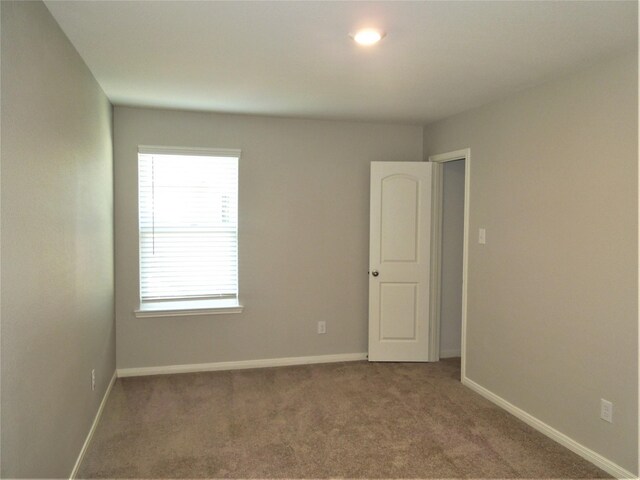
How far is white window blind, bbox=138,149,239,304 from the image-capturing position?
4.12 m

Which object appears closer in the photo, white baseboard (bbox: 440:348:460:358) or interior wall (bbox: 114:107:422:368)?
interior wall (bbox: 114:107:422:368)

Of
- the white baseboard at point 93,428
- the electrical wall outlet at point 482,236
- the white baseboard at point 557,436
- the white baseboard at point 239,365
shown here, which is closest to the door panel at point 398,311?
the white baseboard at point 239,365

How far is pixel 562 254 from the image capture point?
9.62ft

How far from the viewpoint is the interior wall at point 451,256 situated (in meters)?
4.74

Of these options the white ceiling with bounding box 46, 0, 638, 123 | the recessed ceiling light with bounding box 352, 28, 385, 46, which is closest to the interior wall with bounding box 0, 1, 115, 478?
the white ceiling with bounding box 46, 0, 638, 123

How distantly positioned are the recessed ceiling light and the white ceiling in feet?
0.15

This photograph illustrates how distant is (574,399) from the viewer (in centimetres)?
287

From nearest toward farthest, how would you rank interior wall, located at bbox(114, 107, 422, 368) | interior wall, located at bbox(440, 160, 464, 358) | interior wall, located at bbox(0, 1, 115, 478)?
1. interior wall, located at bbox(0, 1, 115, 478)
2. interior wall, located at bbox(114, 107, 422, 368)
3. interior wall, located at bbox(440, 160, 464, 358)

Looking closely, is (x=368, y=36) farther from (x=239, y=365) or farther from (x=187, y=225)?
(x=239, y=365)

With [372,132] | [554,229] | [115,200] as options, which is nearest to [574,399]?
[554,229]

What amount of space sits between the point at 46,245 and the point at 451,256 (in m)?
3.82

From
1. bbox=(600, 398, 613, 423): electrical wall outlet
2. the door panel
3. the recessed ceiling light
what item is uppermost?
the recessed ceiling light

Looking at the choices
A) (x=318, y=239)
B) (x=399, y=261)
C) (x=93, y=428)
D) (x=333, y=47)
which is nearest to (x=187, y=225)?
(x=318, y=239)

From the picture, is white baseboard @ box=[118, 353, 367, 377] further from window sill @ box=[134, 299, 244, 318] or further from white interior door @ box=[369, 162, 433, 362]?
window sill @ box=[134, 299, 244, 318]
